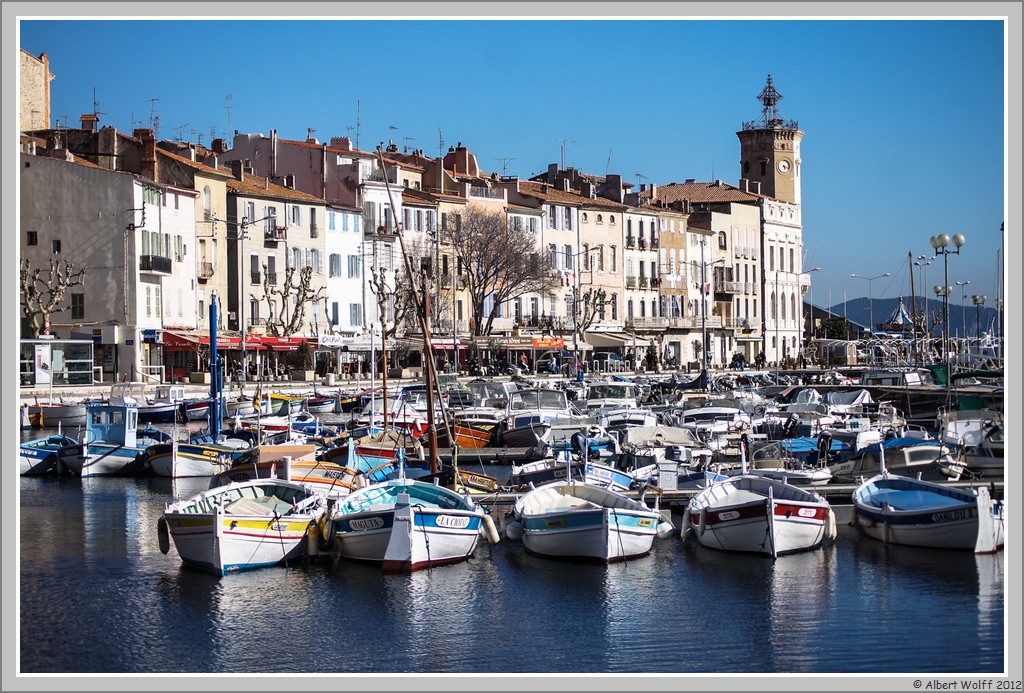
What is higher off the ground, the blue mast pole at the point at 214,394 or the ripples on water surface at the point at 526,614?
the blue mast pole at the point at 214,394

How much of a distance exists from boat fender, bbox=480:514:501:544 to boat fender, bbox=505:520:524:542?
61 cm

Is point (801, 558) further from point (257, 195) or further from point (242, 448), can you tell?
point (257, 195)

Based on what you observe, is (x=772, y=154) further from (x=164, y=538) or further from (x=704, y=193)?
(x=164, y=538)

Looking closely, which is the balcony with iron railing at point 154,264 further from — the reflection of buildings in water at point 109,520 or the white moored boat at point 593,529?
the white moored boat at point 593,529

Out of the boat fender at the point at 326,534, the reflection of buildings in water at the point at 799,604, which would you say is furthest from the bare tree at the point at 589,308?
the boat fender at the point at 326,534

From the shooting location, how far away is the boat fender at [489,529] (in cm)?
2669

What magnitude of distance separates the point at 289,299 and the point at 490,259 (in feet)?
44.5

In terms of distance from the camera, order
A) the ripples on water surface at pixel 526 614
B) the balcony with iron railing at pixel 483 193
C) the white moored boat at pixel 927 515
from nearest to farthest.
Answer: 1. the ripples on water surface at pixel 526 614
2. the white moored boat at pixel 927 515
3. the balcony with iron railing at pixel 483 193

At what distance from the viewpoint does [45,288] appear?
218 ft

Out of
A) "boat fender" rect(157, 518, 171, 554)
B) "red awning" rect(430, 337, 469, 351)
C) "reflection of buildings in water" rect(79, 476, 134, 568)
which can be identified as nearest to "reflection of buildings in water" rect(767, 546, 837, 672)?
"boat fender" rect(157, 518, 171, 554)

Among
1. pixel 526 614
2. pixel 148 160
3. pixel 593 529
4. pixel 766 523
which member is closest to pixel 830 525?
pixel 766 523

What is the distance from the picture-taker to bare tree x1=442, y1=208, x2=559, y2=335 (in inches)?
3364

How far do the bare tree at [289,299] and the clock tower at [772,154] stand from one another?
5250cm

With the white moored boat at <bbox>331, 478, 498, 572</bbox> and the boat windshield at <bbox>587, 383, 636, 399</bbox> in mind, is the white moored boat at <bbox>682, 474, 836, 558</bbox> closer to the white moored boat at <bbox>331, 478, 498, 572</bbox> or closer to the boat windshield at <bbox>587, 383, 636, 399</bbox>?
the white moored boat at <bbox>331, 478, 498, 572</bbox>
